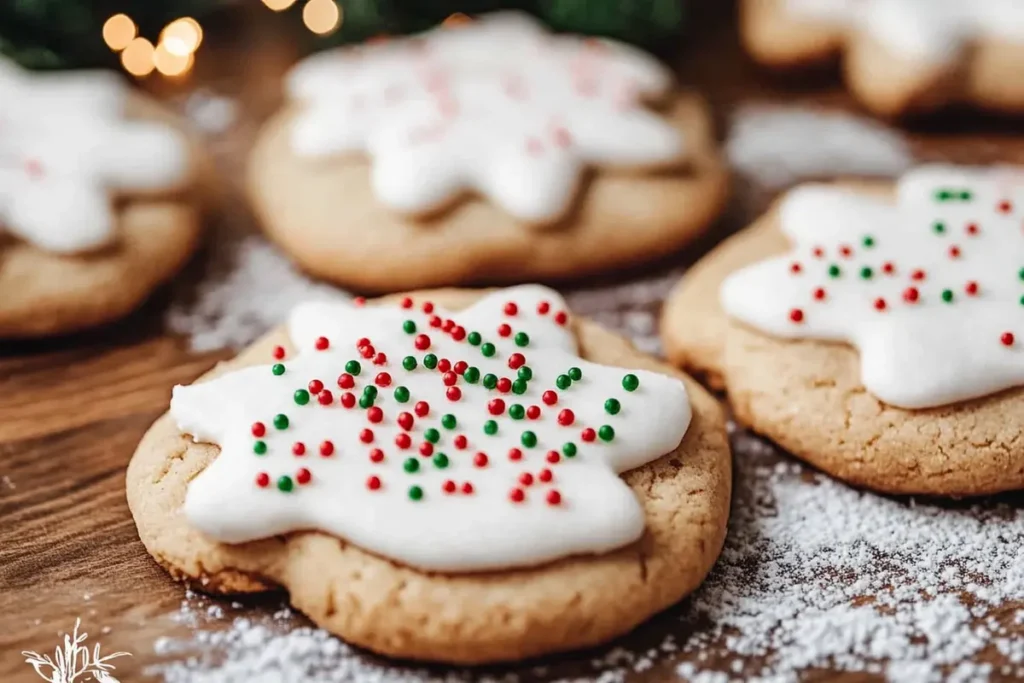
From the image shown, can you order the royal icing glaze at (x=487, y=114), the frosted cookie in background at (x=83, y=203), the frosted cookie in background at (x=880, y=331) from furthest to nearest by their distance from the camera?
the royal icing glaze at (x=487, y=114) < the frosted cookie in background at (x=83, y=203) < the frosted cookie in background at (x=880, y=331)

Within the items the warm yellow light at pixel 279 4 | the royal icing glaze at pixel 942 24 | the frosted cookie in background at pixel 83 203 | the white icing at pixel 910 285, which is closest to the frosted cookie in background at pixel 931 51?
the royal icing glaze at pixel 942 24

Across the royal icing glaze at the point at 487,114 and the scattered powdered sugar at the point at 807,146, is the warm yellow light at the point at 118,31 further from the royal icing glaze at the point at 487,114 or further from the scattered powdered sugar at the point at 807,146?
the scattered powdered sugar at the point at 807,146

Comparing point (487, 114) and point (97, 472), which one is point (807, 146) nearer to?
point (487, 114)

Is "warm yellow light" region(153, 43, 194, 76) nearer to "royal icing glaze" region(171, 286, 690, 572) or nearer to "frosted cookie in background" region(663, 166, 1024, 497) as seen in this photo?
"royal icing glaze" region(171, 286, 690, 572)

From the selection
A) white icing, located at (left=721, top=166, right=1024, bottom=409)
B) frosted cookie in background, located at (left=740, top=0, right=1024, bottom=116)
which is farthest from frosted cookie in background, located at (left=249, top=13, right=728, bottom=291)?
frosted cookie in background, located at (left=740, top=0, right=1024, bottom=116)

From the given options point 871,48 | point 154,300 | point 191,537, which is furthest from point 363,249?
point 871,48
